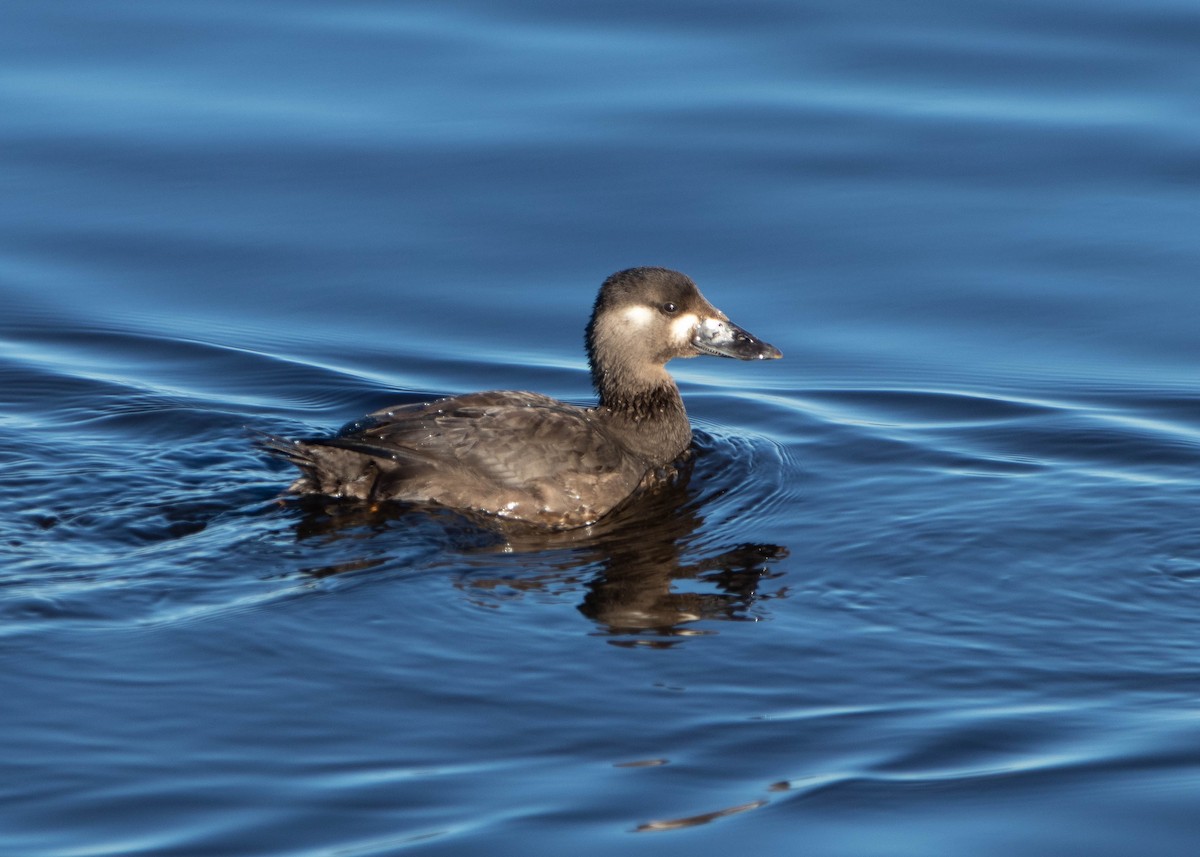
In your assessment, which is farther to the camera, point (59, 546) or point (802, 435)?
point (802, 435)

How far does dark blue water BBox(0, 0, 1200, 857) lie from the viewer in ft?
19.9

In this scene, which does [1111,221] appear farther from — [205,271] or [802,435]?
[205,271]

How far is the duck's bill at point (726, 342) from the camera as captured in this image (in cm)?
984

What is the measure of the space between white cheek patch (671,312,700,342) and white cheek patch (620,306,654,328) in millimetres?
162

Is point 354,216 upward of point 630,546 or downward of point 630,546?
upward

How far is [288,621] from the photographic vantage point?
723cm

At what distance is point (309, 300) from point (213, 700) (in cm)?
506

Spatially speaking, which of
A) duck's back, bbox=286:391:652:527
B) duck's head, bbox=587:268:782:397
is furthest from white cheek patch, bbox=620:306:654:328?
duck's back, bbox=286:391:652:527

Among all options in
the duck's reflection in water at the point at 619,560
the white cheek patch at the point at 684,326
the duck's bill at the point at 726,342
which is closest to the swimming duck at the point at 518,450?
the duck's reflection in water at the point at 619,560

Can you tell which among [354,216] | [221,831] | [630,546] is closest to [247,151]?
[354,216]

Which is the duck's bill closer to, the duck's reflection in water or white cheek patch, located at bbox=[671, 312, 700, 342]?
white cheek patch, located at bbox=[671, 312, 700, 342]

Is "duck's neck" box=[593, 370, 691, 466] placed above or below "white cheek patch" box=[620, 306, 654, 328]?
below

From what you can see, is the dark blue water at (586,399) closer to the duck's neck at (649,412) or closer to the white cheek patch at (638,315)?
the duck's neck at (649,412)

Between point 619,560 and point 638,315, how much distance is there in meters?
1.89
